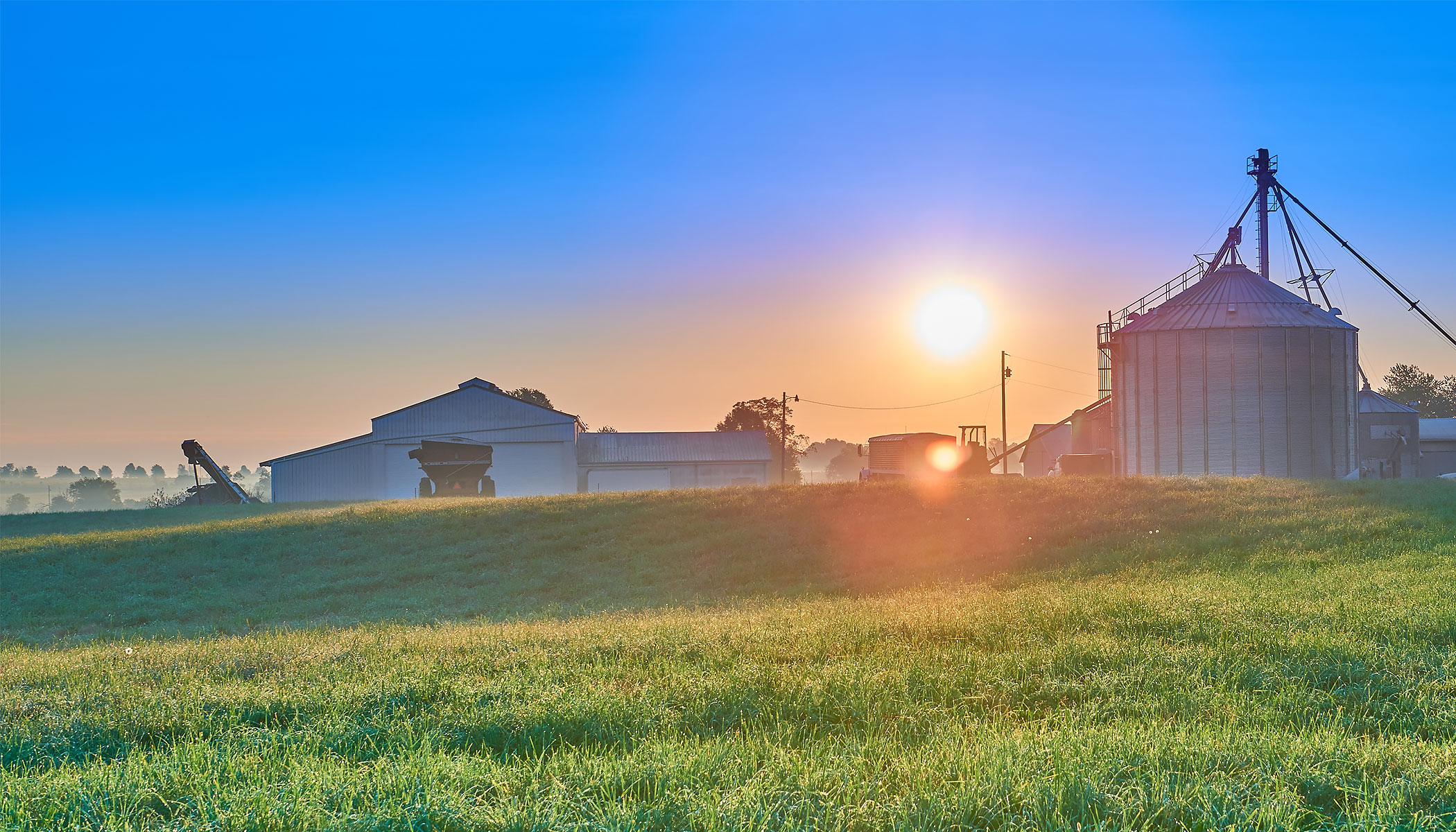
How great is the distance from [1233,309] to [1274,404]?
16.0 feet

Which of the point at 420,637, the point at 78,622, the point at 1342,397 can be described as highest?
the point at 1342,397

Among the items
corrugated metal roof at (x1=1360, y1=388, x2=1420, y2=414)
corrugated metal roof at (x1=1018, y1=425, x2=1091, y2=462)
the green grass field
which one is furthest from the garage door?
the green grass field

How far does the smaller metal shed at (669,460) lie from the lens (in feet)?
221

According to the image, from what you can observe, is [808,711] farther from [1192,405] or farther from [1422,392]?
[1422,392]

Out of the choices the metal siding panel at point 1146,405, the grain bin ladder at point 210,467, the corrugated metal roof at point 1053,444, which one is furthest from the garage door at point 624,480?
the metal siding panel at point 1146,405

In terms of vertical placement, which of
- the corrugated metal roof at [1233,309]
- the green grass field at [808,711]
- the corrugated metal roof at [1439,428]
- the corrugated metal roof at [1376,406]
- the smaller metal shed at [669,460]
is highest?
the corrugated metal roof at [1233,309]

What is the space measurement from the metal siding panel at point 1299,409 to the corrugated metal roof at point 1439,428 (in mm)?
41389

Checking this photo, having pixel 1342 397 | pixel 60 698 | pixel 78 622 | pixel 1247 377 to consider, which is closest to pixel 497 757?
pixel 60 698

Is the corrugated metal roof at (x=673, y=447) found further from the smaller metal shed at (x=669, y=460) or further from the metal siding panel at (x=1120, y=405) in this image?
the metal siding panel at (x=1120, y=405)

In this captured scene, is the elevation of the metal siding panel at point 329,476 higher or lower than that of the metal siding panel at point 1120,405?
lower

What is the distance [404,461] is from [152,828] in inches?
2206

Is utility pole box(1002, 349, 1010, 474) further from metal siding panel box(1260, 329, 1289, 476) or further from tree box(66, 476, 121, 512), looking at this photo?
tree box(66, 476, 121, 512)

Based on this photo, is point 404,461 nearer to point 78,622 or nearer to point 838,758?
point 78,622

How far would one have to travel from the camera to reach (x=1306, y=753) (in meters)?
4.88
